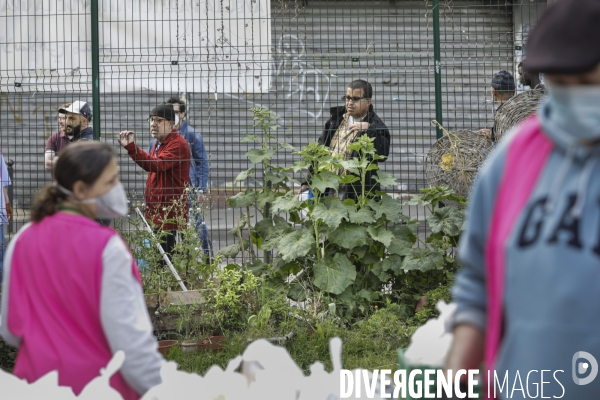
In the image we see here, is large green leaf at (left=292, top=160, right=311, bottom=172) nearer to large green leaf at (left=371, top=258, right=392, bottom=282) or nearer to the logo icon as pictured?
large green leaf at (left=371, top=258, right=392, bottom=282)

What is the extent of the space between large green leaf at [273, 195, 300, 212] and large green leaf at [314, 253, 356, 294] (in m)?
0.50

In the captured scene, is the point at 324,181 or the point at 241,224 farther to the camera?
the point at 241,224

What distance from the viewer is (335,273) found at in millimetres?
6922

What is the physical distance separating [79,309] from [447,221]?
4624 mm

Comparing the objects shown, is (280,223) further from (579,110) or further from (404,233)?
(579,110)

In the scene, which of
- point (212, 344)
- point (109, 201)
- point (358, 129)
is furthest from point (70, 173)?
point (358, 129)

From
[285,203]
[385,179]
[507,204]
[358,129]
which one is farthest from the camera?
[358,129]

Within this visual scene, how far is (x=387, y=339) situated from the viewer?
6.53 metres

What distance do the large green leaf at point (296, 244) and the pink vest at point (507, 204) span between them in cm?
475

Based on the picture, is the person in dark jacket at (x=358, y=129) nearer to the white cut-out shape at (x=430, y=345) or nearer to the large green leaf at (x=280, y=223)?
the large green leaf at (x=280, y=223)

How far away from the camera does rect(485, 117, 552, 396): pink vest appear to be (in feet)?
6.48

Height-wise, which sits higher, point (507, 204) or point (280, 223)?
point (507, 204)

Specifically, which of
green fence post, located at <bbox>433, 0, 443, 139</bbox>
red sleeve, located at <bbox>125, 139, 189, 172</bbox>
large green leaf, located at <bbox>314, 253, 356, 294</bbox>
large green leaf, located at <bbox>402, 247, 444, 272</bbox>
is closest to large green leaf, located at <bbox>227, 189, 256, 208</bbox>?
red sleeve, located at <bbox>125, 139, 189, 172</bbox>

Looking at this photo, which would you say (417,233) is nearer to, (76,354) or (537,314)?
(76,354)
